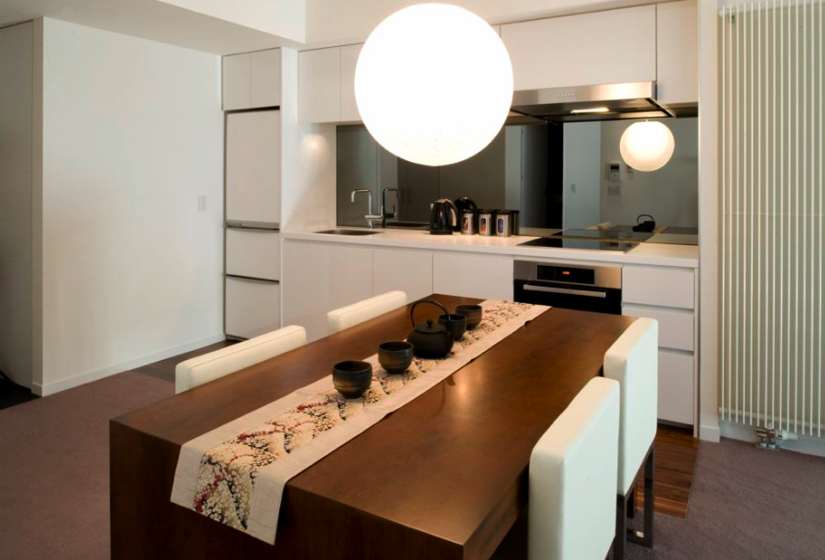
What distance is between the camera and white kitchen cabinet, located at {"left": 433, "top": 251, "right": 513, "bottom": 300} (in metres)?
3.83

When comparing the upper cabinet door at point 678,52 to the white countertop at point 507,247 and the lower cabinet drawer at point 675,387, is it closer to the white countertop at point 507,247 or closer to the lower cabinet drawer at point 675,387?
the white countertop at point 507,247

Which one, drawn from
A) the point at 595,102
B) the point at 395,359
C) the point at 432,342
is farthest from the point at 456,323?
the point at 595,102

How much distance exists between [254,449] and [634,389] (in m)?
1.13

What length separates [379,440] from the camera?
145cm

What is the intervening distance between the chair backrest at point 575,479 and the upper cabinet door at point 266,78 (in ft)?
12.2

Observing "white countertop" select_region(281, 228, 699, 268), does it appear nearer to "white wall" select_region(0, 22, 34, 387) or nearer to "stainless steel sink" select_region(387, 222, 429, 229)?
"stainless steel sink" select_region(387, 222, 429, 229)

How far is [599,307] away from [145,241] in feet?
9.76

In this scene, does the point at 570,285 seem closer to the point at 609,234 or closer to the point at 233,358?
the point at 609,234

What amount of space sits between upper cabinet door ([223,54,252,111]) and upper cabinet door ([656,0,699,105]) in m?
2.82

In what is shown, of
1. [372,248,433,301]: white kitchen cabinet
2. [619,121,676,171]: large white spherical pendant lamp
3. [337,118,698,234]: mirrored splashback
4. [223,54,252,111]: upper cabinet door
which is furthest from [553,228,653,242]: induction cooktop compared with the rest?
[223,54,252,111]: upper cabinet door

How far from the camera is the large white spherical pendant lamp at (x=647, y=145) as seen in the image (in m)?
3.93

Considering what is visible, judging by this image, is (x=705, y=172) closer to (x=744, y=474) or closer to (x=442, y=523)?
(x=744, y=474)

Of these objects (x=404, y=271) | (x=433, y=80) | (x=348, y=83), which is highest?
(x=348, y=83)

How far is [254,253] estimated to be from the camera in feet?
16.2
